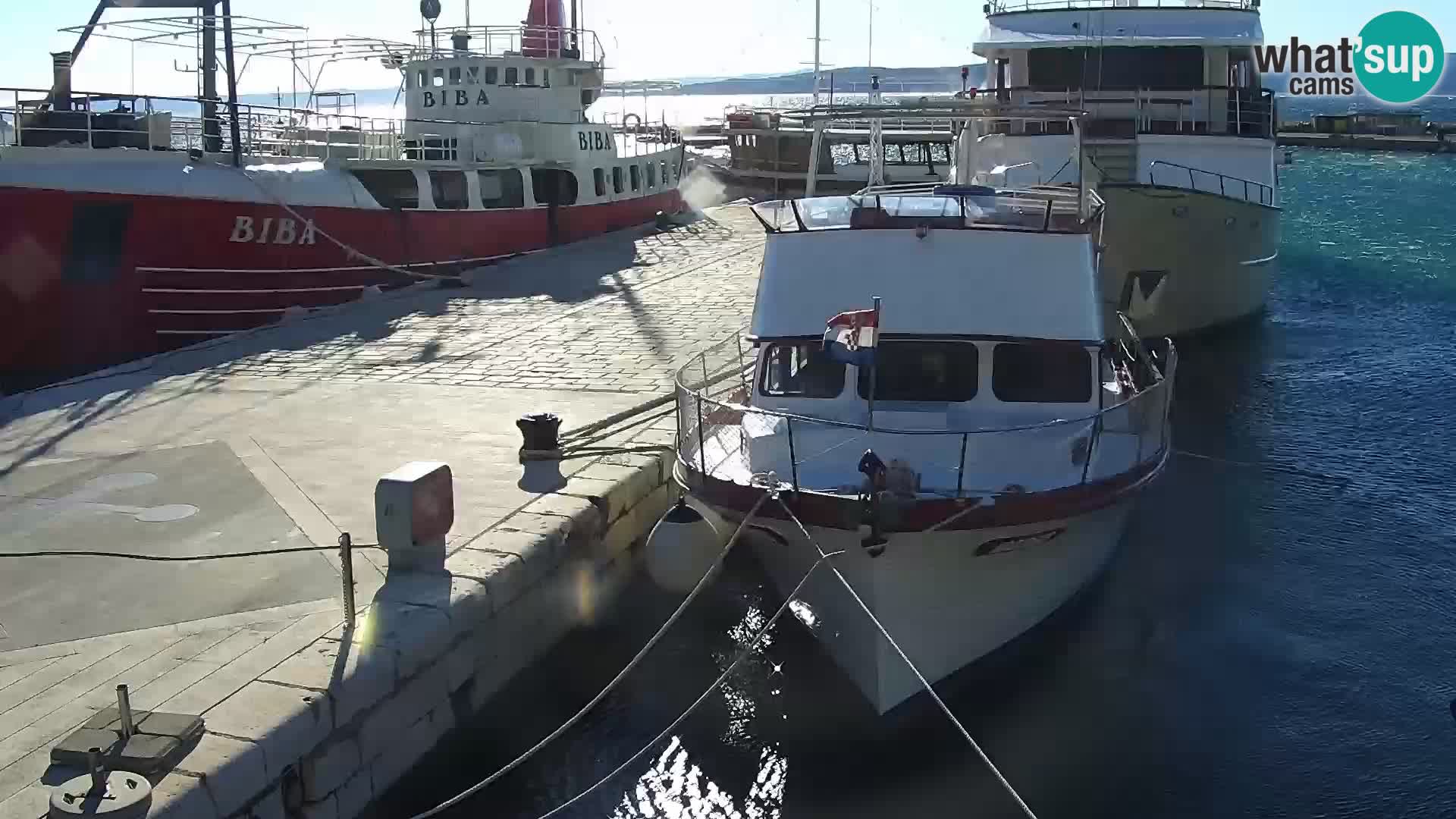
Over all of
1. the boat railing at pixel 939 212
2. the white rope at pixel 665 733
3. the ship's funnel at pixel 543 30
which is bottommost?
the white rope at pixel 665 733

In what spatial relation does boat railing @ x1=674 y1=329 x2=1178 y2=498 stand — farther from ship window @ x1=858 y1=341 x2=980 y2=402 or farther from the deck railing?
the deck railing

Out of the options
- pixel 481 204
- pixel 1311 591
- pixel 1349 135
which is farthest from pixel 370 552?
pixel 1349 135

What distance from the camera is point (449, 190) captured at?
80.5 ft

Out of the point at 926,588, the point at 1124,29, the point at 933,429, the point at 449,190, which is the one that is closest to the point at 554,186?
the point at 449,190

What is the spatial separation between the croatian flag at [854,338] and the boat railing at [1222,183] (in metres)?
14.1

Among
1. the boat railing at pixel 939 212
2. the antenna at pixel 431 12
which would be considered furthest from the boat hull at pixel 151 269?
the boat railing at pixel 939 212

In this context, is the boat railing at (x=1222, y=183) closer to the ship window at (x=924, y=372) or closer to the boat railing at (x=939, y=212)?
the boat railing at (x=939, y=212)

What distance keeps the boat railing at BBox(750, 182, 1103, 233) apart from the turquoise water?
3048 millimetres

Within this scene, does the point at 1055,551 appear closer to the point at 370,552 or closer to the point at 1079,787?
the point at 1079,787

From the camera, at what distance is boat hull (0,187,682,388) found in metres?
18.7

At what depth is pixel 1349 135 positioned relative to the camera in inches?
2963

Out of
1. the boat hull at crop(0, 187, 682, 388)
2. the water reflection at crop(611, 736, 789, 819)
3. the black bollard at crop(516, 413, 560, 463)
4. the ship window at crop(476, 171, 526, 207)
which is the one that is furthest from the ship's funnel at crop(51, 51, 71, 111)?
the water reflection at crop(611, 736, 789, 819)

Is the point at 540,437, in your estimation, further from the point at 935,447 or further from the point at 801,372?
the point at 935,447

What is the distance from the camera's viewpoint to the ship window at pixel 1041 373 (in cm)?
980
